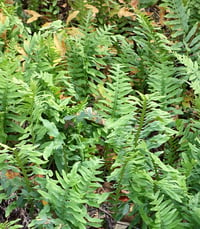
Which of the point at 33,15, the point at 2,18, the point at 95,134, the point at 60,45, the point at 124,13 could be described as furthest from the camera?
the point at 33,15

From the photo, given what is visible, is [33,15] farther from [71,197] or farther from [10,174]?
[71,197]

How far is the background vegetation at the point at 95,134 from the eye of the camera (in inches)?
86.7

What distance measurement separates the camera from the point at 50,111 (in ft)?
8.39

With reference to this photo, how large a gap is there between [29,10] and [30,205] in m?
1.87

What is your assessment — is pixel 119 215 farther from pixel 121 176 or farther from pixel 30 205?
pixel 30 205

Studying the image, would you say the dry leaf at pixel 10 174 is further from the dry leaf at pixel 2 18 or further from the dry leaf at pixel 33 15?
the dry leaf at pixel 33 15

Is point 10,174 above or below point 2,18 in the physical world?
below

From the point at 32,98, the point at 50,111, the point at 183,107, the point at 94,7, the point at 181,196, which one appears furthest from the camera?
the point at 94,7

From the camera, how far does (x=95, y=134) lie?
2.64 m

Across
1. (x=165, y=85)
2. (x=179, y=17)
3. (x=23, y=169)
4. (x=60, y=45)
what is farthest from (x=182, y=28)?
(x=23, y=169)

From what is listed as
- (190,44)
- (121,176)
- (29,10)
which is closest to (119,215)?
(121,176)

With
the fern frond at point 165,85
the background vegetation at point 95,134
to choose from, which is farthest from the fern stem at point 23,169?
the fern frond at point 165,85

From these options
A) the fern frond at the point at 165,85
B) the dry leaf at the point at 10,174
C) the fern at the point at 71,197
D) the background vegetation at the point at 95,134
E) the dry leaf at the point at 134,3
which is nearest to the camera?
the fern at the point at 71,197

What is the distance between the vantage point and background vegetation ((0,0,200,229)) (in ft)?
7.23
